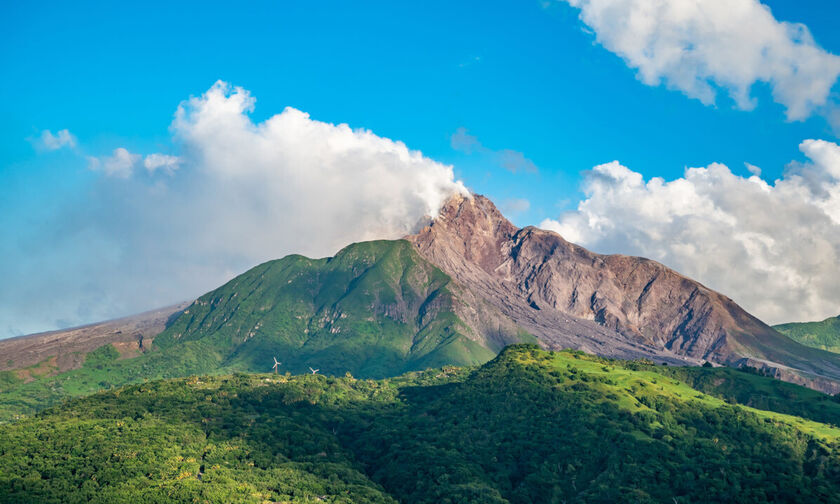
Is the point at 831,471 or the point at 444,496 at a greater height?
the point at 831,471

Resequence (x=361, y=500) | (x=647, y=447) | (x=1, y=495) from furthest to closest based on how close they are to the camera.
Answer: (x=647, y=447) → (x=361, y=500) → (x=1, y=495)

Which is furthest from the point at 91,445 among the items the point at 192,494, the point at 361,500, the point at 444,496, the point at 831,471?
the point at 831,471

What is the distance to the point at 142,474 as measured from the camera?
17312 centimetres

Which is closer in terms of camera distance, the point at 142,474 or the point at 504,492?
the point at 142,474

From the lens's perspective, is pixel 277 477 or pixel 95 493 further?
pixel 277 477

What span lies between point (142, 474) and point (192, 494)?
19.3m

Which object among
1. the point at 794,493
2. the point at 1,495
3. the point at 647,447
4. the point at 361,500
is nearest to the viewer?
the point at 1,495

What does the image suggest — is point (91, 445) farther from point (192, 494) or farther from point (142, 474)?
point (192, 494)

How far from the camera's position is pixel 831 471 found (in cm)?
18312

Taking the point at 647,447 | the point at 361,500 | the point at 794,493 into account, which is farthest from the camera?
the point at 647,447

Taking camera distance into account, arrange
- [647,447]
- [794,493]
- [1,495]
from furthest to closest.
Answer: [647,447], [794,493], [1,495]

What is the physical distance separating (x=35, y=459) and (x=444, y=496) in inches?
4179

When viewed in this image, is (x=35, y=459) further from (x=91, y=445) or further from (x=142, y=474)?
(x=142, y=474)

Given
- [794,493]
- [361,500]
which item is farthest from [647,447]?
[361,500]
